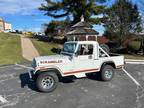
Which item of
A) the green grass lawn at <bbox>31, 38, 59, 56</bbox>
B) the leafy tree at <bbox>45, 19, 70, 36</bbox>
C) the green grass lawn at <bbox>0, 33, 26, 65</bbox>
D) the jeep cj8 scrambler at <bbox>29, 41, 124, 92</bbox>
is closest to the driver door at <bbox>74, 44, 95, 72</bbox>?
the jeep cj8 scrambler at <bbox>29, 41, 124, 92</bbox>

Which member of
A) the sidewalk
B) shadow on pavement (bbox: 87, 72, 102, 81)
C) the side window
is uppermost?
the side window

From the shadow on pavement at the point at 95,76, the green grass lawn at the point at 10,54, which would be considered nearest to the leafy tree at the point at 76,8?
the green grass lawn at the point at 10,54

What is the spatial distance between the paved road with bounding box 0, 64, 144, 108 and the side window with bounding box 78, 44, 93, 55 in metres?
1.43

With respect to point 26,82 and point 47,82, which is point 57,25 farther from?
point 47,82

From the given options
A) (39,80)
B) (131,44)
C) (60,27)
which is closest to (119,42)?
(131,44)

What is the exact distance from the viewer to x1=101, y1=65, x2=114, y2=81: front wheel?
11.4m

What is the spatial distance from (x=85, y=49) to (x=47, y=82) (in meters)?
2.36

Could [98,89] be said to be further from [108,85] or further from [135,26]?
[135,26]

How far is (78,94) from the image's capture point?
9672 mm

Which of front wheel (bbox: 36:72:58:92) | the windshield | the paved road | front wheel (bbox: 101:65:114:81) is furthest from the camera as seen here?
front wheel (bbox: 101:65:114:81)

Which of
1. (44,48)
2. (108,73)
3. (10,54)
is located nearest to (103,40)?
(44,48)

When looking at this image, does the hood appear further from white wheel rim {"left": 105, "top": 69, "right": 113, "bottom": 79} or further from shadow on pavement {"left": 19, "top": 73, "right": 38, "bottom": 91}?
white wheel rim {"left": 105, "top": 69, "right": 113, "bottom": 79}

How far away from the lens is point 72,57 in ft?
34.4

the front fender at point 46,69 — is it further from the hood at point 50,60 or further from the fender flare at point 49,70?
the hood at point 50,60
